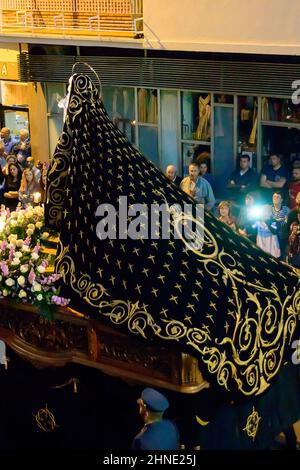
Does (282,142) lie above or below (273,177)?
above

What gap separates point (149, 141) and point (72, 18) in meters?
2.46

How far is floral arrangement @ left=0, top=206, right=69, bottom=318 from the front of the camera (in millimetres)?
6652

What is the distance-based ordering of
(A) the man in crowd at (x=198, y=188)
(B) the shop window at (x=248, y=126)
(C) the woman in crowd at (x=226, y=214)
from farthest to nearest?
1. (B) the shop window at (x=248, y=126)
2. (A) the man in crowd at (x=198, y=188)
3. (C) the woman in crowd at (x=226, y=214)

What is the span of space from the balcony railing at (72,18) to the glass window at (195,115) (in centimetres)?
127

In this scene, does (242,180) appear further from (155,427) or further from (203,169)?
(155,427)

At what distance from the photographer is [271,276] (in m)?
6.45

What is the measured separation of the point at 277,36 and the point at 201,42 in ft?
4.70

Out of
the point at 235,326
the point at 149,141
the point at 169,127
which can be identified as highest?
the point at 169,127

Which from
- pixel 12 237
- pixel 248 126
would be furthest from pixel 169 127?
pixel 12 237

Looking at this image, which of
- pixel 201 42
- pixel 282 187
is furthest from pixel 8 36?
pixel 282 187

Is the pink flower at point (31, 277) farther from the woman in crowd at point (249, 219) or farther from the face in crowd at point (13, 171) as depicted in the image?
the face in crowd at point (13, 171)

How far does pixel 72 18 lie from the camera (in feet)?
53.1

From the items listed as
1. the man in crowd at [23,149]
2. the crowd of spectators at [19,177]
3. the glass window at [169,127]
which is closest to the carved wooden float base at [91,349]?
the crowd of spectators at [19,177]

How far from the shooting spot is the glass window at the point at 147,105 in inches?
613
